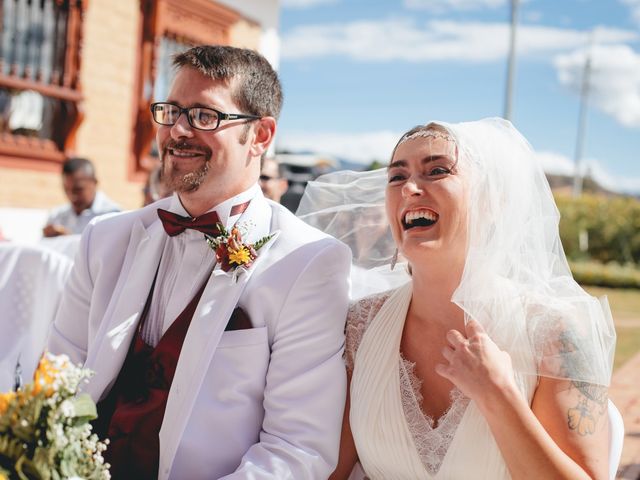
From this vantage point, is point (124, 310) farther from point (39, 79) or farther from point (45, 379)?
point (39, 79)

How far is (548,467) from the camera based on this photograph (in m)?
2.07

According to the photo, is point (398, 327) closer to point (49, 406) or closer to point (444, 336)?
point (444, 336)

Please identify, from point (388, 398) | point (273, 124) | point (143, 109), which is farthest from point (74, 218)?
point (388, 398)

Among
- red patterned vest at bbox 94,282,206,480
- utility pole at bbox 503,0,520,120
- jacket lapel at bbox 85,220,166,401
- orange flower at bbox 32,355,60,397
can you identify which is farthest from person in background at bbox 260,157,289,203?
utility pole at bbox 503,0,520,120

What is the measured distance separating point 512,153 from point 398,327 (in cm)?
74

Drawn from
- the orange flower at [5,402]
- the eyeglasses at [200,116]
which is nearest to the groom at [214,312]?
the eyeglasses at [200,116]

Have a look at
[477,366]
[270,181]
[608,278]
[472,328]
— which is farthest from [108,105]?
[608,278]

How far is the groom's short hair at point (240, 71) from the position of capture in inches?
97.0

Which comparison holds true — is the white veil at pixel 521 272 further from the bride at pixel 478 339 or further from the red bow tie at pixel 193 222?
the red bow tie at pixel 193 222

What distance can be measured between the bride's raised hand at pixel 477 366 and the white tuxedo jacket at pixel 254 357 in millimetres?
419

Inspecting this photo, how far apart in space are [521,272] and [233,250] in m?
0.98

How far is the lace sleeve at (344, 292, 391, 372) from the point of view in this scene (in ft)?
8.72

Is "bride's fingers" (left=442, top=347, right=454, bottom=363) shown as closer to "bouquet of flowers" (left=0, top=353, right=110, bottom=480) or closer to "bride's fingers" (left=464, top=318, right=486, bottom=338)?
"bride's fingers" (left=464, top=318, right=486, bottom=338)

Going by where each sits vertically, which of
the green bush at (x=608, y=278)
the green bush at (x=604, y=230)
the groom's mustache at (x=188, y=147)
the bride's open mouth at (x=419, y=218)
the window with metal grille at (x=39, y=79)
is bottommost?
the green bush at (x=608, y=278)
